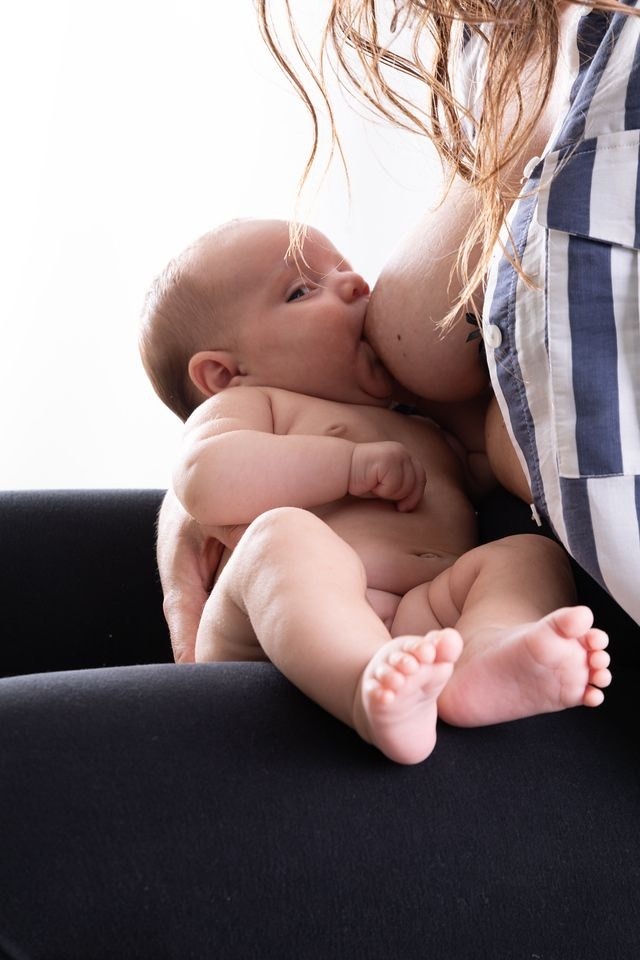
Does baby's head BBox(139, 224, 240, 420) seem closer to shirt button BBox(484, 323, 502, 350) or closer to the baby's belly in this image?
the baby's belly

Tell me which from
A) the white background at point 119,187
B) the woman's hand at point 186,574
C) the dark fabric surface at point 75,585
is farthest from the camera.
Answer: the white background at point 119,187

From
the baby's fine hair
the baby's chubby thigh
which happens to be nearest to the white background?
the baby's fine hair

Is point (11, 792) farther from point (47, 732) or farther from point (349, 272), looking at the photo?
point (349, 272)

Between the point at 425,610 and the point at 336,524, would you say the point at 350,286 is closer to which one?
the point at 336,524

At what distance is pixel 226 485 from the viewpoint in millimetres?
965

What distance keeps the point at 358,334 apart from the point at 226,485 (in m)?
0.29

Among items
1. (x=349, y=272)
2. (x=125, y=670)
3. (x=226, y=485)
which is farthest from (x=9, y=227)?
(x=125, y=670)

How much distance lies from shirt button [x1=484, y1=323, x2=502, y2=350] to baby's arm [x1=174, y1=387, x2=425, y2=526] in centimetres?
24

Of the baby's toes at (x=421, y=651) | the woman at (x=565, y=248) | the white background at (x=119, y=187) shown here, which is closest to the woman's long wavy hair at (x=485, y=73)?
the woman at (x=565, y=248)

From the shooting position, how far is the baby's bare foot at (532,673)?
24.8 inches

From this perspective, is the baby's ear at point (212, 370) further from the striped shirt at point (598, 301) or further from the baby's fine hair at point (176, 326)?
the striped shirt at point (598, 301)

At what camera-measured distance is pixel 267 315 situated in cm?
119

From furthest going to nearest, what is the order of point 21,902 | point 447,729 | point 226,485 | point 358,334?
point 358,334
point 226,485
point 447,729
point 21,902

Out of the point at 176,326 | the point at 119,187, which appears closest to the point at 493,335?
the point at 176,326
